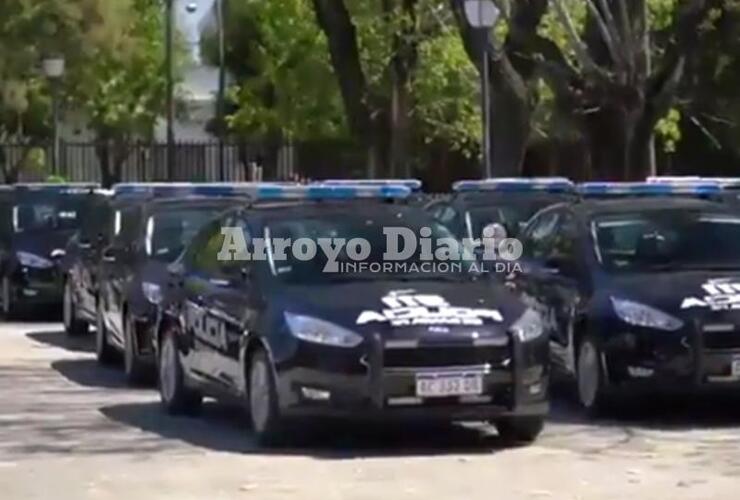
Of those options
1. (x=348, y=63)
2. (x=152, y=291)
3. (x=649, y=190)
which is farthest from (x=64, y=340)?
(x=348, y=63)

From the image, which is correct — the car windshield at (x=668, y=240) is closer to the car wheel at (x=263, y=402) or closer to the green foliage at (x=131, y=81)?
the car wheel at (x=263, y=402)

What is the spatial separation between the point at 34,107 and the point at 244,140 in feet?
22.6

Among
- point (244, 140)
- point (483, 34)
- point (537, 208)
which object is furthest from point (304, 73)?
point (537, 208)

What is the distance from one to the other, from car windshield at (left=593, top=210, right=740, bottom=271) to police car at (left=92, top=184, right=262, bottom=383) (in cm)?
351

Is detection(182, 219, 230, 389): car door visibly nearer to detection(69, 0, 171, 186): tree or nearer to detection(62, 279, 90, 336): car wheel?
detection(62, 279, 90, 336): car wheel

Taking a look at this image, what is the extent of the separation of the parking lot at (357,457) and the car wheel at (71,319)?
6.41m

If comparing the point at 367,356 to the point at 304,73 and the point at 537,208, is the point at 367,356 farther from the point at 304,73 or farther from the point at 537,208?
the point at 304,73

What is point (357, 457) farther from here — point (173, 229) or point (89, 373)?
point (89, 373)

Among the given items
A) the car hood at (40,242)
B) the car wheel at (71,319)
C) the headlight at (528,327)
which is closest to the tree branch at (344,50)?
the car hood at (40,242)

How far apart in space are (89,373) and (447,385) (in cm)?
711

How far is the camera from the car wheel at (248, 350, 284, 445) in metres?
13.5

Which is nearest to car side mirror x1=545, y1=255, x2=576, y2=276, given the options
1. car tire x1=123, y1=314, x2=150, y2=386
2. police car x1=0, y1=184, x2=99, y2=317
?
car tire x1=123, y1=314, x2=150, y2=386

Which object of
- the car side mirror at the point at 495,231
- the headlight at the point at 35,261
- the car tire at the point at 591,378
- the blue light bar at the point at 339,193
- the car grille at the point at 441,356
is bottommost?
the headlight at the point at 35,261

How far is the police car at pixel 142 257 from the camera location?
18109mm
